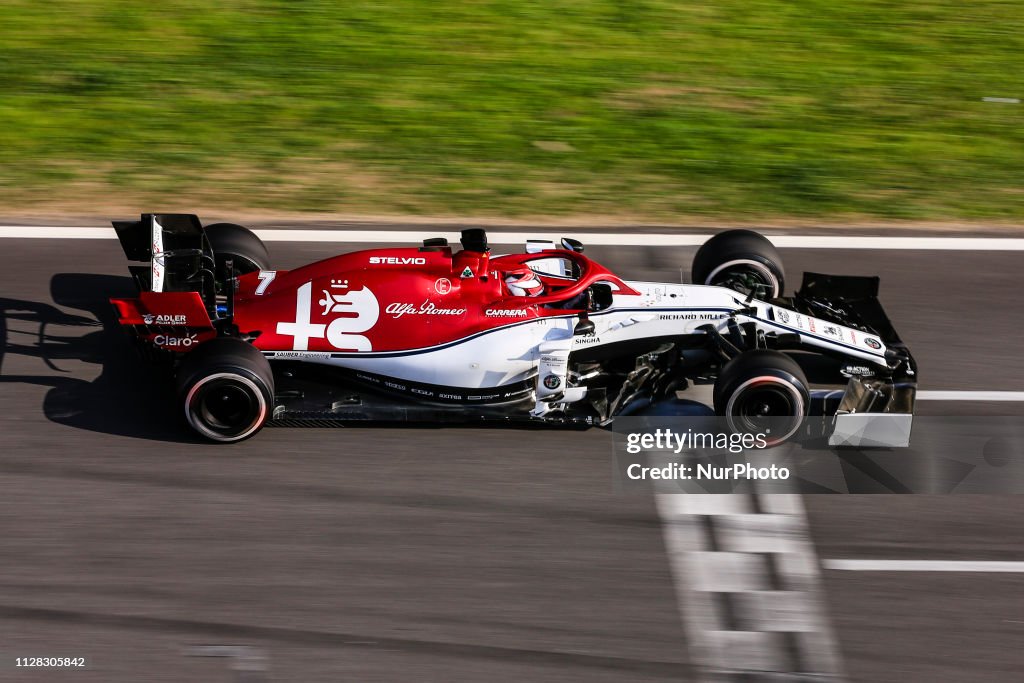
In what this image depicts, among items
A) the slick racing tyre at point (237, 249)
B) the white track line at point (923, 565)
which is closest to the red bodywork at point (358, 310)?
the slick racing tyre at point (237, 249)

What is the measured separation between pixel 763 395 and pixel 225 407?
321cm

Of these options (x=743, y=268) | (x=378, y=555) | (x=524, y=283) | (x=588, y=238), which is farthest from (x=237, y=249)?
(x=743, y=268)

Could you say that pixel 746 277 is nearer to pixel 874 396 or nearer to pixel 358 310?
pixel 874 396

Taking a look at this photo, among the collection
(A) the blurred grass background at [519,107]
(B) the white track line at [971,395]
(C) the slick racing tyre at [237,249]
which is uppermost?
(A) the blurred grass background at [519,107]

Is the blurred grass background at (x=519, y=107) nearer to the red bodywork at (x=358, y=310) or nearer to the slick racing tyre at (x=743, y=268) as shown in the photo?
the slick racing tyre at (x=743, y=268)

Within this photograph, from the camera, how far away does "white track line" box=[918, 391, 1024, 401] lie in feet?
27.4

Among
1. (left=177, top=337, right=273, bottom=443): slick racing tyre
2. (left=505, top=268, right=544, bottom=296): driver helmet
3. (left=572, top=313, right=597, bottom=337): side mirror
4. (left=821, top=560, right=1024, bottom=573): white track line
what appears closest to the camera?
(left=821, top=560, right=1024, bottom=573): white track line

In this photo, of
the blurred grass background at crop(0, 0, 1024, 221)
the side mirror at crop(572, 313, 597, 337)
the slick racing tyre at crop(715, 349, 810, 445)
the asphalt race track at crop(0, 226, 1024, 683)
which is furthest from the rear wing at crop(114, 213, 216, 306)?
the slick racing tyre at crop(715, 349, 810, 445)

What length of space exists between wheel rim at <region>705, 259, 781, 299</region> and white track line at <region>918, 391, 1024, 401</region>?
4.11 ft

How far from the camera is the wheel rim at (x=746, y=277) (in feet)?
28.2

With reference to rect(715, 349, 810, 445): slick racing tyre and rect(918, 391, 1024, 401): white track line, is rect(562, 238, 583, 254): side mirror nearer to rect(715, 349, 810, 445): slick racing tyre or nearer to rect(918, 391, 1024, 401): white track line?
rect(715, 349, 810, 445): slick racing tyre

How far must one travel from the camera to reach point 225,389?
282 inches

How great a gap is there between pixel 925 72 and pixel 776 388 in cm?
870

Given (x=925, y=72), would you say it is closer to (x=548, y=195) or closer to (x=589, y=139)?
(x=589, y=139)
